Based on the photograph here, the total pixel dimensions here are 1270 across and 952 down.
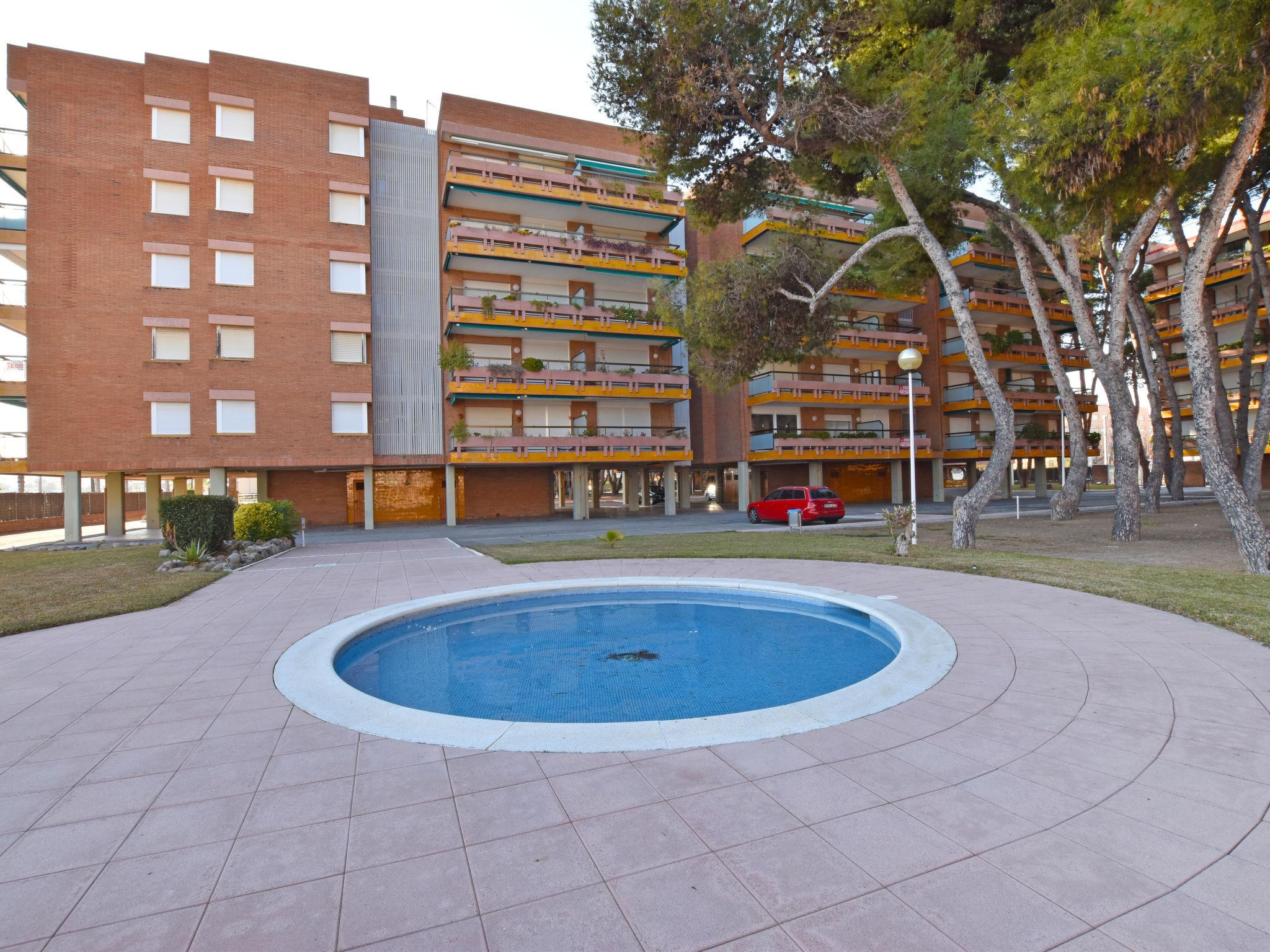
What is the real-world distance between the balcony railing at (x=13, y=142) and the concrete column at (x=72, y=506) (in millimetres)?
11542

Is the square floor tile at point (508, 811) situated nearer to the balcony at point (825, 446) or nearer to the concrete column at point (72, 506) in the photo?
the concrete column at point (72, 506)

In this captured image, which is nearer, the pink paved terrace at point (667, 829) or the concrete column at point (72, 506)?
the pink paved terrace at point (667, 829)

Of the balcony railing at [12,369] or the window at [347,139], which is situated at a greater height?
the window at [347,139]

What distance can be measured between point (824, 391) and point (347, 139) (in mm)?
Answer: 23109

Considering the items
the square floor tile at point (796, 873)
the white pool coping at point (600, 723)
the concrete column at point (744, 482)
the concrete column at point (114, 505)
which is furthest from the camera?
the concrete column at point (744, 482)

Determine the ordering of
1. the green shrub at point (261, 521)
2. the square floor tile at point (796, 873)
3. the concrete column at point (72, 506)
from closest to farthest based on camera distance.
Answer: the square floor tile at point (796, 873) → the green shrub at point (261, 521) → the concrete column at point (72, 506)

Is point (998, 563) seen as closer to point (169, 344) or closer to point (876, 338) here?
point (876, 338)

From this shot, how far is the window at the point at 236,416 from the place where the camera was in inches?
878

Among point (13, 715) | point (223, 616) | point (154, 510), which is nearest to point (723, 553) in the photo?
point (223, 616)

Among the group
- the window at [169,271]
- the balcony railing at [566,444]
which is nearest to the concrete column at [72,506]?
the window at [169,271]

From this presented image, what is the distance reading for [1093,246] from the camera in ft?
57.2

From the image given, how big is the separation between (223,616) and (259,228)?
20908 mm

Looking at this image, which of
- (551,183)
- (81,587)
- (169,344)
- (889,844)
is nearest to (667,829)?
(889,844)

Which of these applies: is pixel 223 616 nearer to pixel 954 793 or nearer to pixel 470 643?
pixel 470 643
